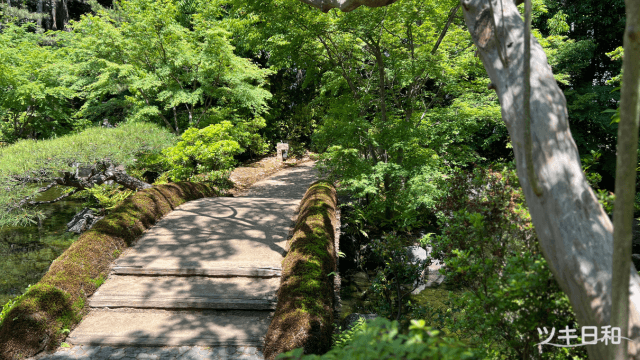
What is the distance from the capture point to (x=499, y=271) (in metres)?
3.09

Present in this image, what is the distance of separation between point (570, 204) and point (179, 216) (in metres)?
6.82

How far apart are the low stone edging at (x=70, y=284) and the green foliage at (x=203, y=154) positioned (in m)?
2.72

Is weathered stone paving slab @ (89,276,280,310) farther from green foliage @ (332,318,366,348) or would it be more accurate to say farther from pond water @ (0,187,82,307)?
pond water @ (0,187,82,307)

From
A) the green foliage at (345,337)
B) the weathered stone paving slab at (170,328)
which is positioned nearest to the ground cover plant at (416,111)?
the green foliage at (345,337)

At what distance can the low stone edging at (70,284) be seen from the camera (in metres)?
3.79

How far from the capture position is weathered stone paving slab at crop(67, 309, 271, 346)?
3963mm

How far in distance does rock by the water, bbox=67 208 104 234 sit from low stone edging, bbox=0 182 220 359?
295 centimetres

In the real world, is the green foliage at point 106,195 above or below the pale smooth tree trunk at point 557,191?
below

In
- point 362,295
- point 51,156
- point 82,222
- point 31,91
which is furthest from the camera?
point 31,91

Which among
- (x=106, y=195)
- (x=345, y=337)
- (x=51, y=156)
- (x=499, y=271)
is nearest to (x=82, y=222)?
(x=106, y=195)

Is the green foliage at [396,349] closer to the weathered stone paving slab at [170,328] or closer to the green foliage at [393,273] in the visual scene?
the weathered stone paving slab at [170,328]

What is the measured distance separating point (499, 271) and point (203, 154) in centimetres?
837

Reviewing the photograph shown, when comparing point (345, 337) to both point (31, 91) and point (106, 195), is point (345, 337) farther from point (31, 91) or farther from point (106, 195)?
point (31, 91)

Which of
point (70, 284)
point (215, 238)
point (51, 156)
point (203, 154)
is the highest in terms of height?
point (51, 156)
